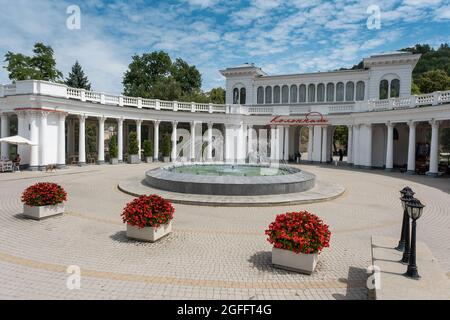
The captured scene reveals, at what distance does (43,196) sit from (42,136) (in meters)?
21.7

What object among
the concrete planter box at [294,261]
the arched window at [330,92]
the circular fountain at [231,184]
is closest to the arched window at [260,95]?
the arched window at [330,92]

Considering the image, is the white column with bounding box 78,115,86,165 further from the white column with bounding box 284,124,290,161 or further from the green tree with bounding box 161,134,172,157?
the white column with bounding box 284,124,290,161

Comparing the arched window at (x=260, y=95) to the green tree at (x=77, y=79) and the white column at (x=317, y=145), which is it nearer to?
the white column at (x=317, y=145)

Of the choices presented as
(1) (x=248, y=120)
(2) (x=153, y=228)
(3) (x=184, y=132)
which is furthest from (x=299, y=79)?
(2) (x=153, y=228)

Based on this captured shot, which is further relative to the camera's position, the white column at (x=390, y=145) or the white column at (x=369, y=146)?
the white column at (x=369, y=146)

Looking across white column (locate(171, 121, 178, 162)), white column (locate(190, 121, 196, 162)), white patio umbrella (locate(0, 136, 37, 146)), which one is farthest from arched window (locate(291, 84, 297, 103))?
white patio umbrella (locate(0, 136, 37, 146))

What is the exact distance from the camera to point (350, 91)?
1802 inches

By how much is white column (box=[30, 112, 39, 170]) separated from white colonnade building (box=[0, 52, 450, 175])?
88 mm

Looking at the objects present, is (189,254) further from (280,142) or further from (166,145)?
(280,142)

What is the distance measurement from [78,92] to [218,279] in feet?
112

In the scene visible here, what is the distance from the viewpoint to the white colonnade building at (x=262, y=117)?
30.5m

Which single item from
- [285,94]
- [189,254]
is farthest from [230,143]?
[189,254]

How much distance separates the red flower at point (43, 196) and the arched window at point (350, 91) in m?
43.6
